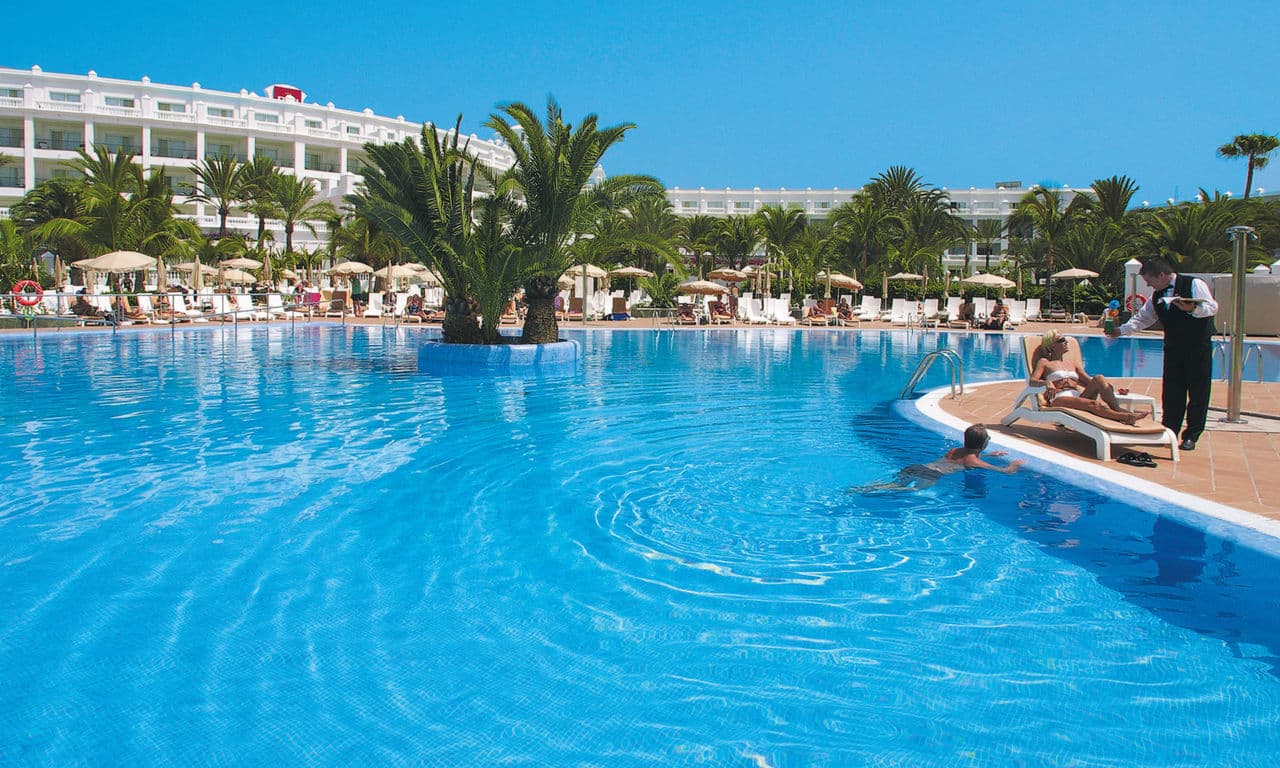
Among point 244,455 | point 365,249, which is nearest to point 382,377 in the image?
point 244,455

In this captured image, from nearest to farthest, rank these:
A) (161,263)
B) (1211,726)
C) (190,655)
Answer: (1211,726), (190,655), (161,263)

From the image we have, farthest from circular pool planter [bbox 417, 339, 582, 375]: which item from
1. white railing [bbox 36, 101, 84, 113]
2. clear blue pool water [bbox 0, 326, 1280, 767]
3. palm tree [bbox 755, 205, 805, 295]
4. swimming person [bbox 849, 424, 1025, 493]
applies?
white railing [bbox 36, 101, 84, 113]

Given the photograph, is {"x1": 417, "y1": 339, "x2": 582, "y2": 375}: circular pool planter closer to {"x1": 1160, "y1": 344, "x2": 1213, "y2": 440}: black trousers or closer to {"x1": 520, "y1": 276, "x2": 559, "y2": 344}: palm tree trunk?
{"x1": 520, "y1": 276, "x2": 559, "y2": 344}: palm tree trunk

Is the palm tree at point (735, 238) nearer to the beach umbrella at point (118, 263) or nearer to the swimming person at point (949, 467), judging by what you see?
the beach umbrella at point (118, 263)

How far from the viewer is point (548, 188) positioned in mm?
15375

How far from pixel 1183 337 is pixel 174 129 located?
2609 inches

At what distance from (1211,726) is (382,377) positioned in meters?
11.7

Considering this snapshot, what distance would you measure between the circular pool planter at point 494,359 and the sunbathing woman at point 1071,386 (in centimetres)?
826

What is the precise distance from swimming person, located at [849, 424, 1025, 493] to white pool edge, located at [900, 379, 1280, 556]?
0.29 meters

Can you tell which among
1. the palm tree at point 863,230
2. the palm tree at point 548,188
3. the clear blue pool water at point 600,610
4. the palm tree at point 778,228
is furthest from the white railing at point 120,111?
the clear blue pool water at point 600,610

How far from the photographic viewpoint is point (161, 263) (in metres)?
28.0

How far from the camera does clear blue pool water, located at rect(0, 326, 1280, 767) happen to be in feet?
9.53

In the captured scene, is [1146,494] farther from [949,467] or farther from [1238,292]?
[1238,292]

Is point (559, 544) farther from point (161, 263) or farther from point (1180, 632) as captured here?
point (161, 263)
